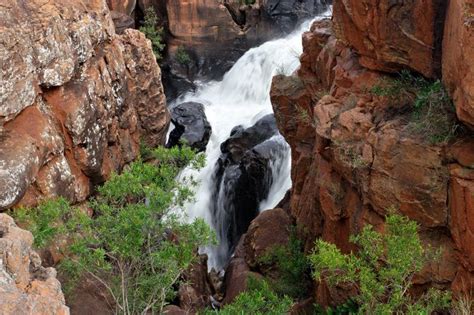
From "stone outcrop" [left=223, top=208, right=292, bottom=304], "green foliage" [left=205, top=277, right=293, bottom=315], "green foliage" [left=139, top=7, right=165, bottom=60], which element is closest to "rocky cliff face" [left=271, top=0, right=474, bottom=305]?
"stone outcrop" [left=223, top=208, right=292, bottom=304]

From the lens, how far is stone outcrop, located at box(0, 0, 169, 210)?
39.1 feet

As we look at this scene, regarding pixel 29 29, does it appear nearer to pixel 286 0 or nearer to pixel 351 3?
pixel 351 3

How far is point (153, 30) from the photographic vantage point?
1179 inches

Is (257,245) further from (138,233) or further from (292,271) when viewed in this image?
(138,233)

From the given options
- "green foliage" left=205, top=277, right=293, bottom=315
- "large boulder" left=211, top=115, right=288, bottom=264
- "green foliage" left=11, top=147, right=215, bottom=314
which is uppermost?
"green foliage" left=11, top=147, right=215, bottom=314

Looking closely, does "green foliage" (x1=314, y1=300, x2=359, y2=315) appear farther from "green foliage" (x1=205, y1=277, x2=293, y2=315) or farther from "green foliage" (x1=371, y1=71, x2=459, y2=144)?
"green foliage" (x1=371, y1=71, x2=459, y2=144)

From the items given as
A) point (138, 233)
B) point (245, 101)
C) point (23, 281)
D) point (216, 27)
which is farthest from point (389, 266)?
point (216, 27)

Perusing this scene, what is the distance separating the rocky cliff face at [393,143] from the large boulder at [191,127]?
10.2 m

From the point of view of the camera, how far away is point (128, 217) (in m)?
8.22

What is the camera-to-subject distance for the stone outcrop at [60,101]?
11.9 meters

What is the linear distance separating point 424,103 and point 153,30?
22.8m

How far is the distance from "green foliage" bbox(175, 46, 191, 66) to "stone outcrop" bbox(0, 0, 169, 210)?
542 inches

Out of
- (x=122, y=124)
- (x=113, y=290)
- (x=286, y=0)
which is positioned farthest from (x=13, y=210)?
(x=286, y=0)

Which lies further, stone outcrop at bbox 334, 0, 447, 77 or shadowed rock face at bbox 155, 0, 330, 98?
shadowed rock face at bbox 155, 0, 330, 98
